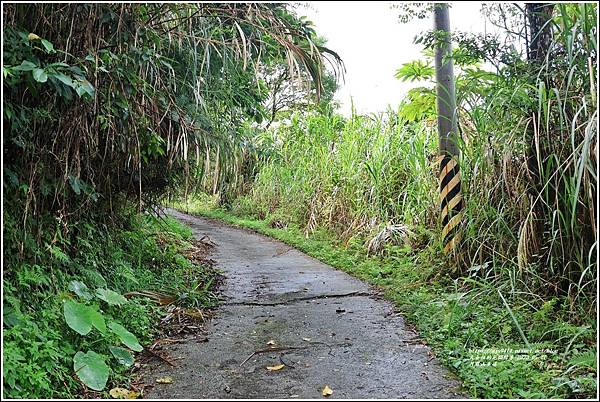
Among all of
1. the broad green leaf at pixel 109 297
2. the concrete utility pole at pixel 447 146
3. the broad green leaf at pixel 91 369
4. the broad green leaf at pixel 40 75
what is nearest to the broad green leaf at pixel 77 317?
the broad green leaf at pixel 91 369

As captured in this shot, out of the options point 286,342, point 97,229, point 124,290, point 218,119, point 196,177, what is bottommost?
point 286,342

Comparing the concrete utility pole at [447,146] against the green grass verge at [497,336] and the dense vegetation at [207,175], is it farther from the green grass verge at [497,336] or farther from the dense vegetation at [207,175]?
the green grass verge at [497,336]

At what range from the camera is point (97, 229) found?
13.9ft

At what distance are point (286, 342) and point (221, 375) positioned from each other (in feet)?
2.27

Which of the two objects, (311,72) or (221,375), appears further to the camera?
(311,72)

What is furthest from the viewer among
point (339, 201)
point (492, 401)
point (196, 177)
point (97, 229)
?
point (339, 201)

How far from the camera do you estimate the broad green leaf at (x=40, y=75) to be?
232 cm

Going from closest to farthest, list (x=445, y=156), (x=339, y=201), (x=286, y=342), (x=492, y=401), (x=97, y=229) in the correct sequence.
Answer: (x=492, y=401) < (x=286, y=342) < (x=97, y=229) < (x=445, y=156) < (x=339, y=201)

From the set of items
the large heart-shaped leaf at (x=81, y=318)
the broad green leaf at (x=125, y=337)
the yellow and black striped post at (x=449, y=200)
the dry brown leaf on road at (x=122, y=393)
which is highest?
the yellow and black striped post at (x=449, y=200)

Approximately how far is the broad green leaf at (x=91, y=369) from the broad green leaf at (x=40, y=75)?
1420mm

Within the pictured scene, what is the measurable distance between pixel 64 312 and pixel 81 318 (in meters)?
0.09

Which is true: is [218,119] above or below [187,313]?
above

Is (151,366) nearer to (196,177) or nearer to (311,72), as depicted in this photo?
(196,177)

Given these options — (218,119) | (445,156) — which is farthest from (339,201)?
(218,119)
